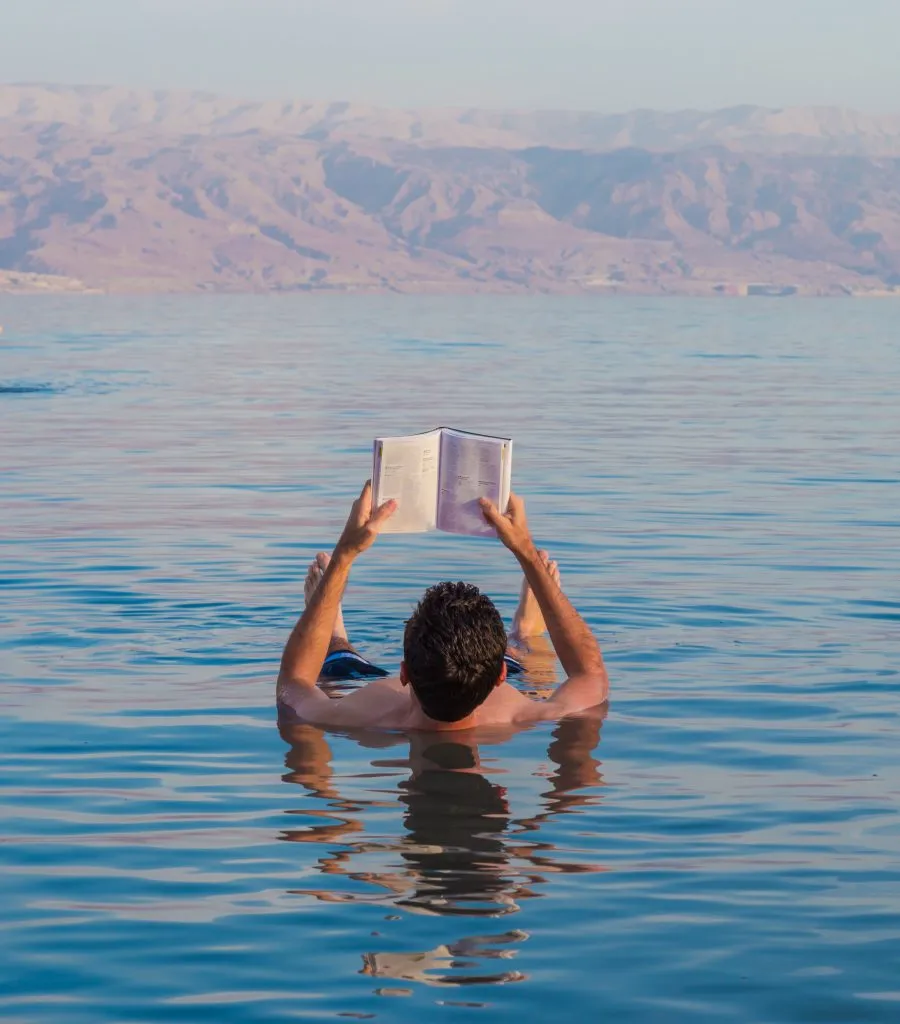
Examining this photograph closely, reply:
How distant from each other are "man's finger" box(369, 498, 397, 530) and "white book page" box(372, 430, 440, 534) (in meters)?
0.03

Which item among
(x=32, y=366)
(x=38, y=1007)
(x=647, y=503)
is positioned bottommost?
(x=38, y=1007)

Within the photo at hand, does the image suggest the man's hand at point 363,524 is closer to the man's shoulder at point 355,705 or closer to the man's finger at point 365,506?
the man's finger at point 365,506

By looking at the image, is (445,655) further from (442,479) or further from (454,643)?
(442,479)

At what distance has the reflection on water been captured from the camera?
5500 millimetres

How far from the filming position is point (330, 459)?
A: 2450 cm

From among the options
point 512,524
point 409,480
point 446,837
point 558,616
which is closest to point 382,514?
point 409,480

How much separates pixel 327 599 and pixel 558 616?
3.34 ft

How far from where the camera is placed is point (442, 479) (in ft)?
24.3

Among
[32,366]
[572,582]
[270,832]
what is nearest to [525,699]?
[270,832]

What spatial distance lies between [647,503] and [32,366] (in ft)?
110

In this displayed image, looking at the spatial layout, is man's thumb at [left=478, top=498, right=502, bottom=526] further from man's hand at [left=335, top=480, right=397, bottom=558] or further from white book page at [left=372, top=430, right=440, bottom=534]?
man's hand at [left=335, top=480, right=397, bottom=558]

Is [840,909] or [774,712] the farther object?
[774,712]

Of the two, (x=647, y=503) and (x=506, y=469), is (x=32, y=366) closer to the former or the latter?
(x=647, y=503)

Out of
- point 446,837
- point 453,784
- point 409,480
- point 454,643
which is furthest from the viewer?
point 453,784
